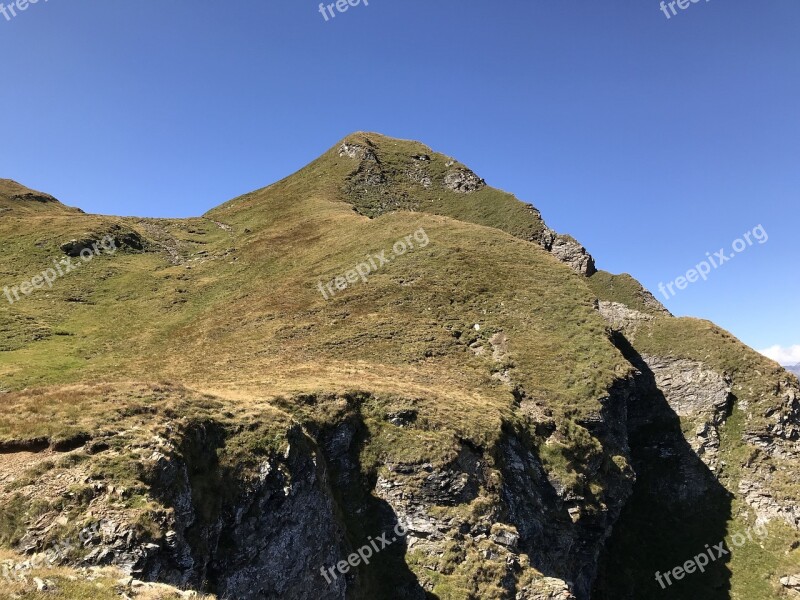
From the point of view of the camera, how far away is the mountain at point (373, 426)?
65.9 ft

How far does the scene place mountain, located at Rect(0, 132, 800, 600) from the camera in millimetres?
20094

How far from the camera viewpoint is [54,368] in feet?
155

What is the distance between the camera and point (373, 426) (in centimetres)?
3394

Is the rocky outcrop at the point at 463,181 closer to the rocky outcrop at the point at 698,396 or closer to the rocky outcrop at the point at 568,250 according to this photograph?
the rocky outcrop at the point at 568,250

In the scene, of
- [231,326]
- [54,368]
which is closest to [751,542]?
[231,326]

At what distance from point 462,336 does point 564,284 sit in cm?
1836

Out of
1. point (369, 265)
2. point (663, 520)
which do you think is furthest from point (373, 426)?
point (663, 520)

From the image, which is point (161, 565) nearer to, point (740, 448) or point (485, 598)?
point (485, 598)

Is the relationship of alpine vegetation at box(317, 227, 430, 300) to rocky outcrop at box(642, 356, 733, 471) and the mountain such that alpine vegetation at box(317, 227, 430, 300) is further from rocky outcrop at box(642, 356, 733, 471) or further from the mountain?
rocky outcrop at box(642, 356, 733, 471)

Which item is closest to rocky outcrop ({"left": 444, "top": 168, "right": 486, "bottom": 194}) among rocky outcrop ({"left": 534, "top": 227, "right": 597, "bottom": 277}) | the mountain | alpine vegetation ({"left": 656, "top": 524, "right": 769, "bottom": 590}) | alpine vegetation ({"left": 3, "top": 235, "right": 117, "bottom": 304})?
rocky outcrop ({"left": 534, "top": 227, "right": 597, "bottom": 277})

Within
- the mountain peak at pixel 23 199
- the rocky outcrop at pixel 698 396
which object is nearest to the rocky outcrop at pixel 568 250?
the rocky outcrop at pixel 698 396

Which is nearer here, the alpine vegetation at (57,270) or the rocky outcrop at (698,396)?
the rocky outcrop at (698,396)

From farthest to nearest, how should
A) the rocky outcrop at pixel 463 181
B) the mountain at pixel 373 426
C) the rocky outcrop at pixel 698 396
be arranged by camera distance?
the rocky outcrop at pixel 463 181
the rocky outcrop at pixel 698 396
the mountain at pixel 373 426

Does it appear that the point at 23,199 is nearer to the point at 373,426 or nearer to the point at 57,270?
the point at 57,270
